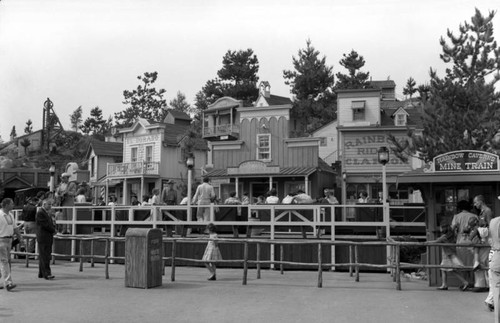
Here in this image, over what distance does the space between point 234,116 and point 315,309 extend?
40.7m

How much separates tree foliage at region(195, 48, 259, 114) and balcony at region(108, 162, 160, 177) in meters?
24.6

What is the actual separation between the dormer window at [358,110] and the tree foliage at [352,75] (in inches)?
1173

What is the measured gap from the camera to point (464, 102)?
2138cm

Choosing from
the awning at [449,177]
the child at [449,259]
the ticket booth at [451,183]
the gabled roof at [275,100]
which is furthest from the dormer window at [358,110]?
the child at [449,259]

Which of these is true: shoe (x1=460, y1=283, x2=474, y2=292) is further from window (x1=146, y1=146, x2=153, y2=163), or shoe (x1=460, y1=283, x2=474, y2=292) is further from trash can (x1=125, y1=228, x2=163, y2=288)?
window (x1=146, y1=146, x2=153, y2=163)

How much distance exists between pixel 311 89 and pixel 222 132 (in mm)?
25024

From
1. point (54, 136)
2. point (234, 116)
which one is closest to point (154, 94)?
point (54, 136)

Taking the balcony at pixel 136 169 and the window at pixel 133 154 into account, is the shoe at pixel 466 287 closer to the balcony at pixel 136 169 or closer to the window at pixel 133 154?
the balcony at pixel 136 169

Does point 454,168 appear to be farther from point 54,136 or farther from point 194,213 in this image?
point 54,136

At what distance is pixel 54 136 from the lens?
77.2 meters

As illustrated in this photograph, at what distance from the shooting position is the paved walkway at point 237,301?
800 centimetres

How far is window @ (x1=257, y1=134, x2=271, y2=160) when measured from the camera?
3412cm

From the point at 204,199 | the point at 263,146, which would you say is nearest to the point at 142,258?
the point at 204,199

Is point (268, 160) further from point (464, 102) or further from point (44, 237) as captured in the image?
point (44, 237)
